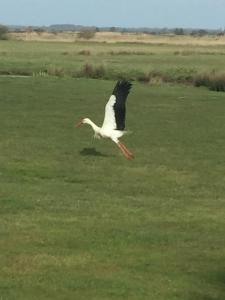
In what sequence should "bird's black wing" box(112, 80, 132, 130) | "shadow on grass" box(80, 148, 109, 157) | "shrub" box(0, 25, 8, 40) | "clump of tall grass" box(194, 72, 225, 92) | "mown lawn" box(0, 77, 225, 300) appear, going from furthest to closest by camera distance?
1. "shrub" box(0, 25, 8, 40)
2. "clump of tall grass" box(194, 72, 225, 92)
3. "shadow on grass" box(80, 148, 109, 157)
4. "bird's black wing" box(112, 80, 132, 130)
5. "mown lawn" box(0, 77, 225, 300)

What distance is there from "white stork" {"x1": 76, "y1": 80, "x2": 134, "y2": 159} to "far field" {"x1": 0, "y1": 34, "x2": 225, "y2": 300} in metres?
0.45

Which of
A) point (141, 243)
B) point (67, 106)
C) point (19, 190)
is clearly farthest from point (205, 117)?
point (141, 243)

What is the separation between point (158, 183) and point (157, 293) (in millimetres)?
6821

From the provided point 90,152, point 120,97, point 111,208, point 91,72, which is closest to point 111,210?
point 111,208

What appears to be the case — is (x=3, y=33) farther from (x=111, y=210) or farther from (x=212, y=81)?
(x=111, y=210)

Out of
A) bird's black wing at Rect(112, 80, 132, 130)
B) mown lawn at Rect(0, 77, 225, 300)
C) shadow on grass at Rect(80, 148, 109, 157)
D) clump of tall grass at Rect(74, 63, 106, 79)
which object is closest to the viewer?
mown lawn at Rect(0, 77, 225, 300)

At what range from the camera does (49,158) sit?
16.7 m

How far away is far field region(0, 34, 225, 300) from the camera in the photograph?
7930 millimetres

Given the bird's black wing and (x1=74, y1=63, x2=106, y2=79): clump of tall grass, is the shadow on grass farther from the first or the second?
(x1=74, y1=63, x2=106, y2=79): clump of tall grass

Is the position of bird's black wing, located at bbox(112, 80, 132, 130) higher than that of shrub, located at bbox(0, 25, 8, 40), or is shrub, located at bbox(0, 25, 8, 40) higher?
bird's black wing, located at bbox(112, 80, 132, 130)

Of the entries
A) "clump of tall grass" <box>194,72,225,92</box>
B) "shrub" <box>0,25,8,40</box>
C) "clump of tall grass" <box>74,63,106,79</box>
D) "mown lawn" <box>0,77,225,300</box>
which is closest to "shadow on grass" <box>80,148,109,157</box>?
"mown lawn" <box>0,77,225,300</box>

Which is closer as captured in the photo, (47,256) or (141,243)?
(47,256)

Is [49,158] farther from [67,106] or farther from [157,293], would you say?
[67,106]

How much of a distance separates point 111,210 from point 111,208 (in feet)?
0.46
